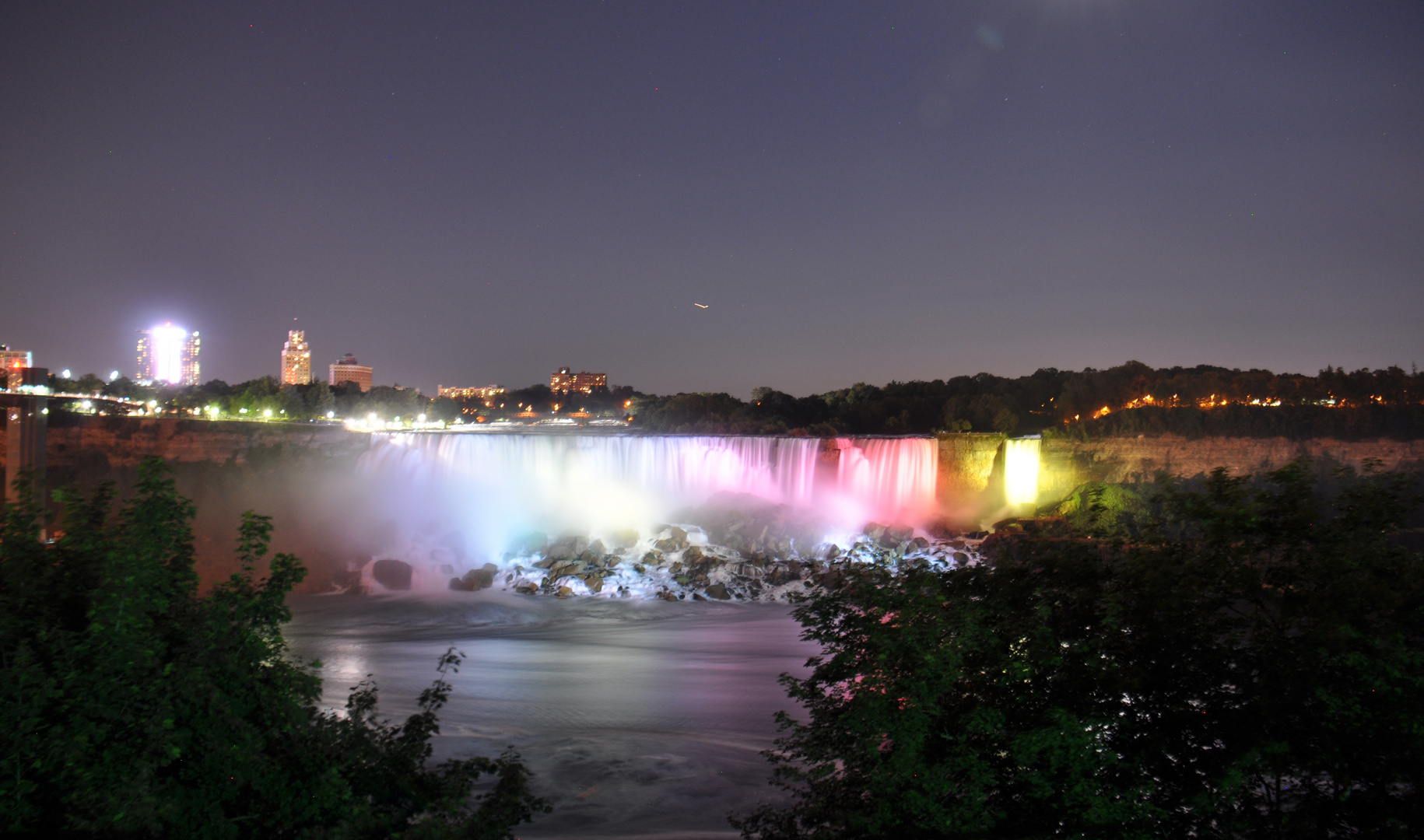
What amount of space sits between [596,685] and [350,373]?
160 metres

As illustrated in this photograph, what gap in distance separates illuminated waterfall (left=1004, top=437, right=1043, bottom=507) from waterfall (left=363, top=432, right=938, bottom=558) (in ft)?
11.0

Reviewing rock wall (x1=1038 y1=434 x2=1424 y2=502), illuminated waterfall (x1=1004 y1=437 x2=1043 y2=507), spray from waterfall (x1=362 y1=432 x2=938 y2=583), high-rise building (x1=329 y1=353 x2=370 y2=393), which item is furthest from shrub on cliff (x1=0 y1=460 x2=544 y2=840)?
high-rise building (x1=329 y1=353 x2=370 y2=393)

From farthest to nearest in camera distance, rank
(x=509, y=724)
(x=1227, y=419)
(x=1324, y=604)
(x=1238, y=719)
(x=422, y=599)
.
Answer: (x=1227, y=419)
(x=422, y=599)
(x=509, y=724)
(x=1238, y=719)
(x=1324, y=604)

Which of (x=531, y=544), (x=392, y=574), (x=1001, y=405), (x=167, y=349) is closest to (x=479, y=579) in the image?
(x=531, y=544)

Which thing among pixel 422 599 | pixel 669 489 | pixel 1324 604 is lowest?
pixel 422 599

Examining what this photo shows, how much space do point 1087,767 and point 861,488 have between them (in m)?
30.7

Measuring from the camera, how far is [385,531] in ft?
109

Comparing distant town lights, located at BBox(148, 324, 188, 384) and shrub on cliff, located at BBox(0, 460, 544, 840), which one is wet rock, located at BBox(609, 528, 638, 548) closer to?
shrub on cliff, located at BBox(0, 460, 544, 840)

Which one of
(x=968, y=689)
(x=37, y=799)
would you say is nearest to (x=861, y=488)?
(x=968, y=689)

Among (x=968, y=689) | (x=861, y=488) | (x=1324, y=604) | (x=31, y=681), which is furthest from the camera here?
(x=861, y=488)

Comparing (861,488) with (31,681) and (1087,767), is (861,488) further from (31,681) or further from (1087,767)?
(31,681)

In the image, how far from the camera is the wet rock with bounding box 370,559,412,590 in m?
28.9

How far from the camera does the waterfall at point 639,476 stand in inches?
1394

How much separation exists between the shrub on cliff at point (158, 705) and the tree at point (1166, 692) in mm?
3448
